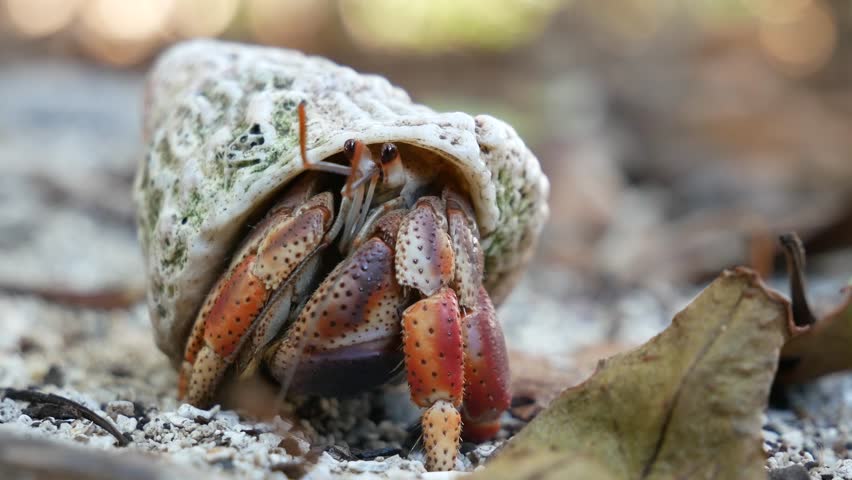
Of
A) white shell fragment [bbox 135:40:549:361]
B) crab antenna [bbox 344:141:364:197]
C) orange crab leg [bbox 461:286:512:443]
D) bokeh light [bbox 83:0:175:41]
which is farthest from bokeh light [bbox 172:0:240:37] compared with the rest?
orange crab leg [bbox 461:286:512:443]

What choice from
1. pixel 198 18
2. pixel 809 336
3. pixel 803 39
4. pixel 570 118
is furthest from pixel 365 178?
pixel 803 39

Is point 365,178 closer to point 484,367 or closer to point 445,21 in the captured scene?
point 484,367

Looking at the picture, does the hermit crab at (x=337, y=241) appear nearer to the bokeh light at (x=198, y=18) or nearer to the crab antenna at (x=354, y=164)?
the crab antenna at (x=354, y=164)

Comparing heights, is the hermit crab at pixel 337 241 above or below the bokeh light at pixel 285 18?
above

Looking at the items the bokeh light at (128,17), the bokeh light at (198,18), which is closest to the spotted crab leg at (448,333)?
the bokeh light at (198,18)

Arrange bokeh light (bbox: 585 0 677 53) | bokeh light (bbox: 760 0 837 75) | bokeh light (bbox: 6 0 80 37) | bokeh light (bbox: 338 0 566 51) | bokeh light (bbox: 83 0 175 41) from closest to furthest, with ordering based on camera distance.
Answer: bokeh light (bbox: 585 0 677 53), bokeh light (bbox: 760 0 837 75), bokeh light (bbox: 83 0 175 41), bokeh light (bbox: 338 0 566 51), bokeh light (bbox: 6 0 80 37)

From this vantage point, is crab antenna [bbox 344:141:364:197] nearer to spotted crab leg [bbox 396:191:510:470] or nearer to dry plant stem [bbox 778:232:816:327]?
spotted crab leg [bbox 396:191:510:470]

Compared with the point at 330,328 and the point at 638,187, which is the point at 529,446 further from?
the point at 638,187
